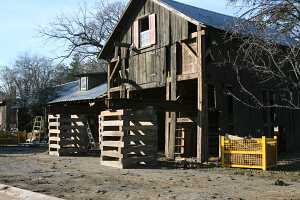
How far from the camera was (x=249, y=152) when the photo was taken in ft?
54.7

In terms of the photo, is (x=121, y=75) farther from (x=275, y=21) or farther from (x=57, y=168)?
(x=275, y=21)

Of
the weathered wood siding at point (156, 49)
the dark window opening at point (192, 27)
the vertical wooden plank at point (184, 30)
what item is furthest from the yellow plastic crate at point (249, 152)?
the dark window opening at point (192, 27)

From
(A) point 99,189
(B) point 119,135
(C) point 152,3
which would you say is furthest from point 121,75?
(A) point 99,189

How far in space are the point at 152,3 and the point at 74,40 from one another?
30.7 meters

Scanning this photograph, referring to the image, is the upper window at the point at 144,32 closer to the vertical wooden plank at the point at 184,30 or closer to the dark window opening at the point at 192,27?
the vertical wooden plank at the point at 184,30

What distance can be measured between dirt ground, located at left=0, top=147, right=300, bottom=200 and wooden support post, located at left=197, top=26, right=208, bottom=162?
1697 millimetres

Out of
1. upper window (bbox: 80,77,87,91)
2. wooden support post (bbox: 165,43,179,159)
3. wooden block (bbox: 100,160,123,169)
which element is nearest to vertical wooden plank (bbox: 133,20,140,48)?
wooden support post (bbox: 165,43,179,159)

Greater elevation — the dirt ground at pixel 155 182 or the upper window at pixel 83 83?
the upper window at pixel 83 83

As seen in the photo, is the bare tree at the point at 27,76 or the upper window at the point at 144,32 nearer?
the upper window at the point at 144,32

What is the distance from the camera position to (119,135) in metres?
17.4

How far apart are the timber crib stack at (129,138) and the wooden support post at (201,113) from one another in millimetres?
2091

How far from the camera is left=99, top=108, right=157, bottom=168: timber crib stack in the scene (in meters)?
17.3

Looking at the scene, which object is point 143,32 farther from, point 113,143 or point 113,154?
point 113,154

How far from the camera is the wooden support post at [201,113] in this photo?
19328 millimetres
